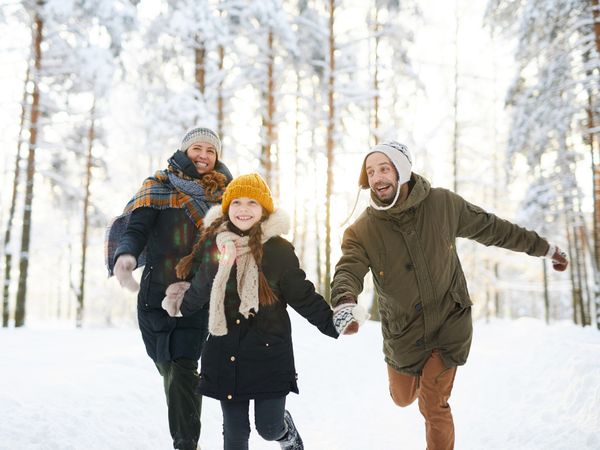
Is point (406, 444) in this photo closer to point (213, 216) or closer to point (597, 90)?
point (213, 216)

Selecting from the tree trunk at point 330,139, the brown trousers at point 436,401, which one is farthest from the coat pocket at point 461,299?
the tree trunk at point 330,139

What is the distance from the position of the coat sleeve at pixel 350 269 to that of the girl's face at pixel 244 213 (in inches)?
28.2

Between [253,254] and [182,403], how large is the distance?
135 centimetres

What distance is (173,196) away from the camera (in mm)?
4184

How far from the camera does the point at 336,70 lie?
626 inches

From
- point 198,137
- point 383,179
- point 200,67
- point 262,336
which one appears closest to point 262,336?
point 262,336

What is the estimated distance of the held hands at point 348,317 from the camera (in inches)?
125

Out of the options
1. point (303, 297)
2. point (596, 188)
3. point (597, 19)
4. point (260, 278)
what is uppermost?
point (597, 19)

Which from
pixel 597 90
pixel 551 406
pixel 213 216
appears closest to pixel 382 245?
pixel 213 216

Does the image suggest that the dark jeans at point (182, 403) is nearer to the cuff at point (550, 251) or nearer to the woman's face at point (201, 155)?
the woman's face at point (201, 155)

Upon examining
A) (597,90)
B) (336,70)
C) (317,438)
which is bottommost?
(317,438)

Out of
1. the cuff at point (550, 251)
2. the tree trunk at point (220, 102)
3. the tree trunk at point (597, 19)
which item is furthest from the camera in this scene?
the tree trunk at point (220, 102)

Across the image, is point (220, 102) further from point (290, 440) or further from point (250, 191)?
point (290, 440)

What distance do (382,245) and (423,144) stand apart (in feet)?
50.5
